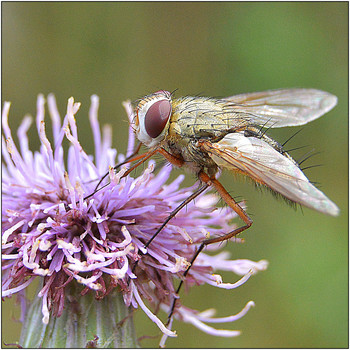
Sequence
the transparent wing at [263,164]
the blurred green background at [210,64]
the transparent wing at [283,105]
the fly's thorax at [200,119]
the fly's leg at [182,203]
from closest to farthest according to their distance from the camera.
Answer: the transparent wing at [263,164]
the fly's leg at [182,203]
the fly's thorax at [200,119]
the transparent wing at [283,105]
the blurred green background at [210,64]

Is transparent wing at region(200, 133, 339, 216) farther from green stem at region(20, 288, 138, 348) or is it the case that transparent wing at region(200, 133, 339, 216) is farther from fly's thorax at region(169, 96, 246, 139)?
green stem at region(20, 288, 138, 348)

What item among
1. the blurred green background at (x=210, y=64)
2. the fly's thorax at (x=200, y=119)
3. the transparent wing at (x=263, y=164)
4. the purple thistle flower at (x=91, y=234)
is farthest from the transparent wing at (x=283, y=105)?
the blurred green background at (x=210, y=64)

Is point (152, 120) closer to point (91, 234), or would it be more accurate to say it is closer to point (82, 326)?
point (91, 234)

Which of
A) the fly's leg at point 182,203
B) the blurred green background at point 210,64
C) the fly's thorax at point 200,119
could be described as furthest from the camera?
the blurred green background at point 210,64

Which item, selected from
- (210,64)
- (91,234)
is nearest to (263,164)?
(91,234)

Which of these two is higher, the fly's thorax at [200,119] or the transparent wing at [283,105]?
the transparent wing at [283,105]

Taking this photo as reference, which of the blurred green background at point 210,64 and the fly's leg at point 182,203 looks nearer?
the fly's leg at point 182,203

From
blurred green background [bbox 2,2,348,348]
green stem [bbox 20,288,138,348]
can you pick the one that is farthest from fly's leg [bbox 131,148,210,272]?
blurred green background [bbox 2,2,348,348]

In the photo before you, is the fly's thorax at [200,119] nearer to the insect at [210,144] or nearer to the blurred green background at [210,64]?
the insect at [210,144]
